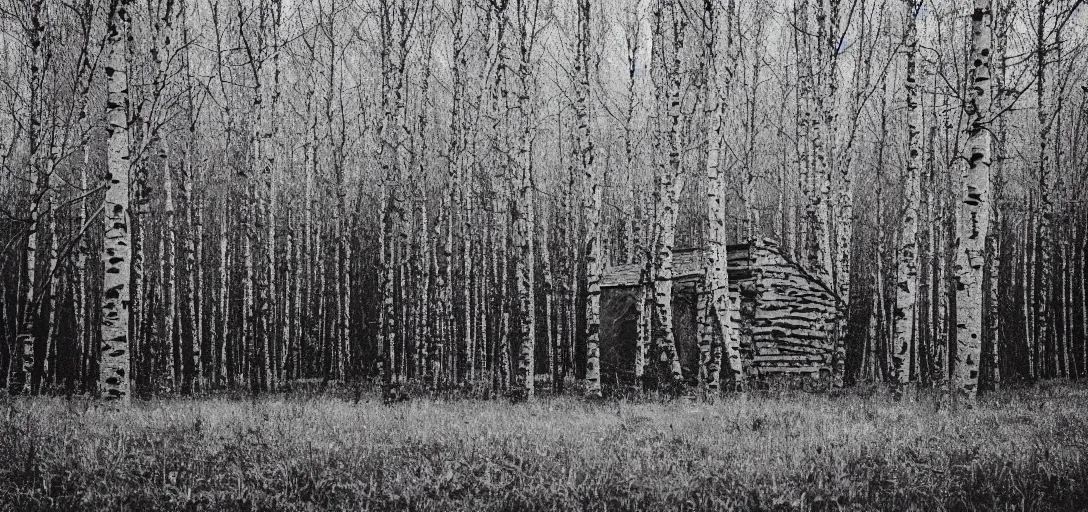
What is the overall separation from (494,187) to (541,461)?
332 inches

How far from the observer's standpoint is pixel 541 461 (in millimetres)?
5980

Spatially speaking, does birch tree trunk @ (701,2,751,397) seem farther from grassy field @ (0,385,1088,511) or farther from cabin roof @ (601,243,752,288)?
cabin roof @ (601,243,752,288)

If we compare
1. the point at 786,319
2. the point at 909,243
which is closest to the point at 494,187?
the point at 909,243

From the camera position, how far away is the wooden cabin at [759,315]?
17.2m

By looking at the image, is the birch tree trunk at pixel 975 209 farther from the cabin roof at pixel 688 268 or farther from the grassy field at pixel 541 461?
the cabin roof at pixel 688 268

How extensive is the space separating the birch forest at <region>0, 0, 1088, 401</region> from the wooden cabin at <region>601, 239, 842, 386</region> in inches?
20.0

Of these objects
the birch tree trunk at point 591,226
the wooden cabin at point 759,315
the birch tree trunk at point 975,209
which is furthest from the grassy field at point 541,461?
the wooden cabin at point 759,315

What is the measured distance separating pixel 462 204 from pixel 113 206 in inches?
405

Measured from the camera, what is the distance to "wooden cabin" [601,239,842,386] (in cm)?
1719

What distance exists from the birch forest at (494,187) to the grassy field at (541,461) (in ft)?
5.57

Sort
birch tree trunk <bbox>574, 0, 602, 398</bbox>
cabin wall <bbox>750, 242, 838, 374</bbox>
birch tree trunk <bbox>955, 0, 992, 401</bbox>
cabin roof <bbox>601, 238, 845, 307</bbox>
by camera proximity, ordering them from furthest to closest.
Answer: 1. cabin wall <bbox>750, 242, 838, 374</bbox>
2. cabin roof <bbox>601, 238, 845, 307</bbox>
3. birch tree trunk <bbox>574, 0, 602, 398</bbox>
4. birch tree trunk <bbox>955, 0, 992, 401</bbox>

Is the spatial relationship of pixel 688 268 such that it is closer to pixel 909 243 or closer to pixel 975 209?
pixel 909 243

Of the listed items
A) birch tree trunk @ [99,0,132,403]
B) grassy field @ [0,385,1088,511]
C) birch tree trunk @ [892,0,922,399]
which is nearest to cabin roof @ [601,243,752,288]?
birch tree trunk @ [892,0,922,399]

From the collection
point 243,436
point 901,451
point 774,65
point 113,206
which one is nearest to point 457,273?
point 774,65
